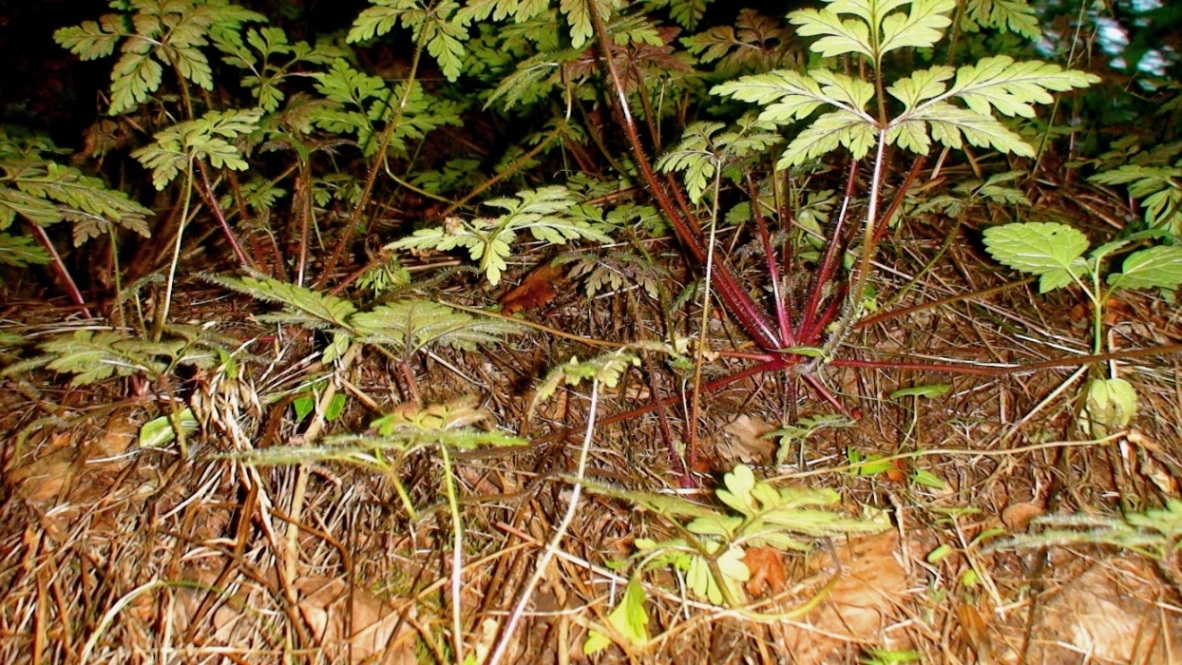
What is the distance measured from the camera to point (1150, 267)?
1601mm

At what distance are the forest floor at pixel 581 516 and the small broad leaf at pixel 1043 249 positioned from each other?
0.74ft

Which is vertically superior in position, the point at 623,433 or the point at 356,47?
the point at 356,47

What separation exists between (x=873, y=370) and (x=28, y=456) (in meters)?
2.13

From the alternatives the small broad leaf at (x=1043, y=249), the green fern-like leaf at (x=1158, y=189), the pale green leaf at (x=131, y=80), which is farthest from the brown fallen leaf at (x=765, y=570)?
the pale green leaf at (x=131, y=80)

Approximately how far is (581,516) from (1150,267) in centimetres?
152

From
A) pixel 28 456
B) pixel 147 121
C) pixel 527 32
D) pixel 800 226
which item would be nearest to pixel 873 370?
pixel 800 226

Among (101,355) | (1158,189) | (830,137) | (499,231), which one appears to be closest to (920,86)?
(830,137)

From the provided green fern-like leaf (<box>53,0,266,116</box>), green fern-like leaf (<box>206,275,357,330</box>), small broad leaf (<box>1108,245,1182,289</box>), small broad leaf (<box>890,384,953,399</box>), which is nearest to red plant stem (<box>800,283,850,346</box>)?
small broad leaf (<box>890,384,953,399</box>)

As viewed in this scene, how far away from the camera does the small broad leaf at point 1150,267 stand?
5.16 feet

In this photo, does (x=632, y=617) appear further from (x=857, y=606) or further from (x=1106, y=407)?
(x=1106, y=407)

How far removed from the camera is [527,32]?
7.18 feet

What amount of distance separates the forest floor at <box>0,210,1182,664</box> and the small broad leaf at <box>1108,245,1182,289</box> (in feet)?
0.82

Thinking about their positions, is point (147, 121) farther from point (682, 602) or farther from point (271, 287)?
point (682, 602)

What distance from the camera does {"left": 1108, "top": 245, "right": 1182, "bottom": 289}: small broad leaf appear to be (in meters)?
1.57
